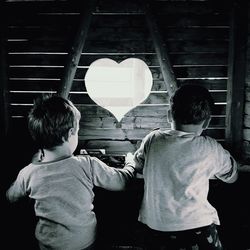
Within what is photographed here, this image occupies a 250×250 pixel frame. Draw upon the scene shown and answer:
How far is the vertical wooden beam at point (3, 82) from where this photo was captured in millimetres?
3967

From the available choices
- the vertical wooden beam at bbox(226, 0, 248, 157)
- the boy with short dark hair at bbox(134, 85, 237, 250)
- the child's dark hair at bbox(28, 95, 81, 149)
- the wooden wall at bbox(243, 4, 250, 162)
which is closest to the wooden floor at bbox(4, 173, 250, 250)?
the wooden wall at bbox(243, 4, 250, 162)

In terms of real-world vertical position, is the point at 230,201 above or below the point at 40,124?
below

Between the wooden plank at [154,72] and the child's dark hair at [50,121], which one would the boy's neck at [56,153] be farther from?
the wooden plank at [154,72]

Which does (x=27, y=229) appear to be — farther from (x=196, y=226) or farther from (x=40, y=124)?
(x=196, y=226)

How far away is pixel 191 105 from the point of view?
2.88 metres

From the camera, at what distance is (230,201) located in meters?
4.07

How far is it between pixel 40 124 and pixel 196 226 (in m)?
1.63

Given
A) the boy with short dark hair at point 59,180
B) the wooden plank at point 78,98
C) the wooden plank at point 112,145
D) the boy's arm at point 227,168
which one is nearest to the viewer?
the boy with short dark hair at point 59,180

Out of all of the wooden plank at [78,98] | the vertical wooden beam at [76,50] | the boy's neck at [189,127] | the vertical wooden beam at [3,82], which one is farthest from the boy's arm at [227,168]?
the vertical wooden beam at [3,82]

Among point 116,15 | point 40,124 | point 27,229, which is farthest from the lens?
point 27,229

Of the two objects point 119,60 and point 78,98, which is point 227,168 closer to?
point 119,60

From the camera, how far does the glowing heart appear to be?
12.9 ft

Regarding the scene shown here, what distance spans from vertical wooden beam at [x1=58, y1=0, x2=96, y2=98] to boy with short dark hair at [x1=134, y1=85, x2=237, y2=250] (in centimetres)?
151

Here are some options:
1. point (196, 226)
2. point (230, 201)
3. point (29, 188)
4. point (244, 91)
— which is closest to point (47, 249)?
point (29, 188)
